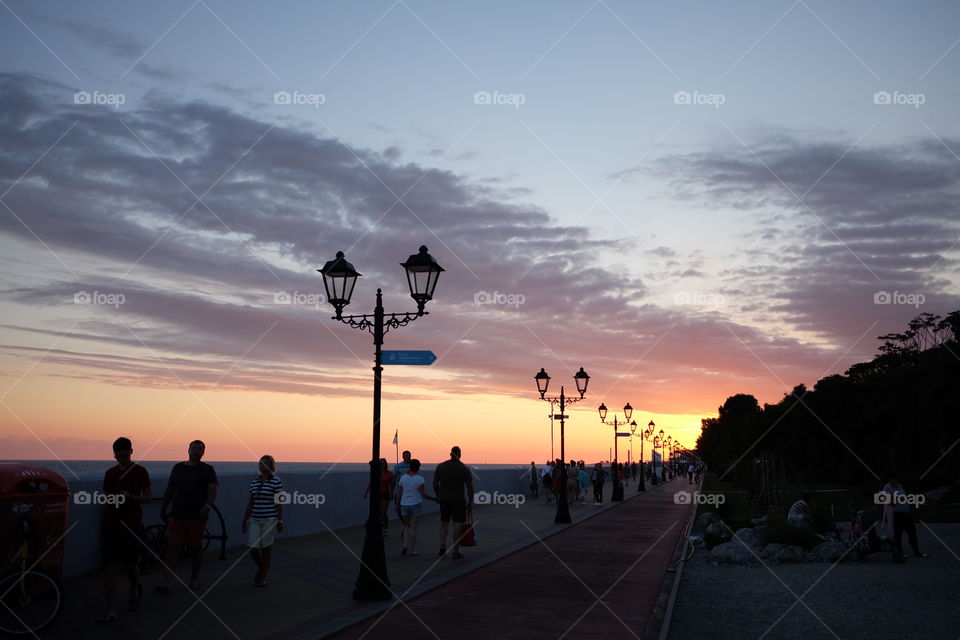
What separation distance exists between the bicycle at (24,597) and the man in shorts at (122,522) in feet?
1.81

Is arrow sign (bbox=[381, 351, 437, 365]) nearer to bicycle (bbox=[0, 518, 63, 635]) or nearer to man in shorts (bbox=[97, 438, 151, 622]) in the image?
man in shorts (bbox=[97, 438, 151, 622])

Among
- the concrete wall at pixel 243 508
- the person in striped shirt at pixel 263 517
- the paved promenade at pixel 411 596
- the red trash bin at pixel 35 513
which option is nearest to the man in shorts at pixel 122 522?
the paved promenade at pixel 411 596

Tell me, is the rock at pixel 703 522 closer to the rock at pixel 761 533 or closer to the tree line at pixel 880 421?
the rock at pixel 761 533

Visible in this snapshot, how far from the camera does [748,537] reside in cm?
1834

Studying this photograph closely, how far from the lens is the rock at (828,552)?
16.2 metres

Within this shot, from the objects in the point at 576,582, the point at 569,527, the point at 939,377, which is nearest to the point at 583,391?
the point at 569,527

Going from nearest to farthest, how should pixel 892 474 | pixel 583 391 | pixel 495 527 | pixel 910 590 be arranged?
pixel 910 590
pixel 892 474
pixel 495 527
pixel 583 391

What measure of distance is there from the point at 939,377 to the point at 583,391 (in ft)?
97.2

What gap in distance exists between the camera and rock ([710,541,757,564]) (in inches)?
623

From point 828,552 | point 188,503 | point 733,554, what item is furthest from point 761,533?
point 188,503

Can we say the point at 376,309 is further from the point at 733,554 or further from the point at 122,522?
the point at 733,554

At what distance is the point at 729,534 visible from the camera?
1891 cm

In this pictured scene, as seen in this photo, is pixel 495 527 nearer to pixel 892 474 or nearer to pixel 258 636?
pixel 892 474

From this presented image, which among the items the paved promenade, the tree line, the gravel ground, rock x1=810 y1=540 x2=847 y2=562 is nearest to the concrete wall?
the paved promenade
